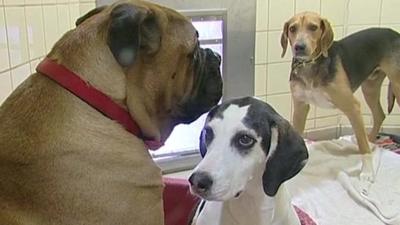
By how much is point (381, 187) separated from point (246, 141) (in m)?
1.41

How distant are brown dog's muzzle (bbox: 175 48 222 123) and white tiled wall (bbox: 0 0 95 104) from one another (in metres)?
0.65

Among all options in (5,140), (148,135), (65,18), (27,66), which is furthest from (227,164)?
(65,18)

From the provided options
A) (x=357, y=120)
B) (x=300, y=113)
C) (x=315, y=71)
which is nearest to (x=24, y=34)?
(x=315, y=71)

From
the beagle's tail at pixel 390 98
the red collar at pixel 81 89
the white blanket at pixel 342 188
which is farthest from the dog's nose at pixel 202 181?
the beagle's tail at pixel 390 98

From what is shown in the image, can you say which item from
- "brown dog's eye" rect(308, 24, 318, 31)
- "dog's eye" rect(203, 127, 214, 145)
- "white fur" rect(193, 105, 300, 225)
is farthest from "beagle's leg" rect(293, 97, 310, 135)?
"dog's eye" rect(203, 127, 214, 145)

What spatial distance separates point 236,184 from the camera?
1403 millimetres

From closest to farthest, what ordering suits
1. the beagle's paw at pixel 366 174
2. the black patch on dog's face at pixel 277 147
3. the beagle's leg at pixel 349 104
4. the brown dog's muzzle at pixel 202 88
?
the brown dog's muzzle at pixel 202 88 < the black patch on dog's face at pixel 277 147 < the beagle's paw at pixel 366 174 < the beagle's leg at pixel 349 104

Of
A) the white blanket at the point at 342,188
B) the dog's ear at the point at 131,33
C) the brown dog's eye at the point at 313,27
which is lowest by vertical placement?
the white blanket at the point at 342,188

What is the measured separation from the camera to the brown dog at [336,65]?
2.68 metres

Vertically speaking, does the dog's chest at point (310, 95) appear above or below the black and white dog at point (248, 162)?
below

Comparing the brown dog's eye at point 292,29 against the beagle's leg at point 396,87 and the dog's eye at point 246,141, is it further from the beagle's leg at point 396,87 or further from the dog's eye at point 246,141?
the dog's eye at point 246,141

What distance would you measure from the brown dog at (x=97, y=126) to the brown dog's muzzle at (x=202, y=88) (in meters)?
0.05

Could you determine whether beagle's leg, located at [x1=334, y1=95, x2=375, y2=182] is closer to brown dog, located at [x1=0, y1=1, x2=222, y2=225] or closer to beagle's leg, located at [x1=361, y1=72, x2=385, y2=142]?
beagle's leg, located at [x1=361, y1=72, x2=385, y2=142]

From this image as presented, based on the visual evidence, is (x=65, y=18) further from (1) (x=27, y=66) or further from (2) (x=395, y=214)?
(2) (x=395, y=214)
